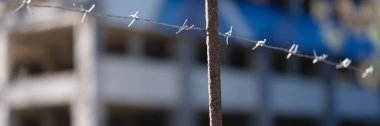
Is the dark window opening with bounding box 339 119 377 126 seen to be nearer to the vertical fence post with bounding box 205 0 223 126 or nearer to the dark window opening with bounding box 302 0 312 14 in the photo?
the dark window opening with bounding box 302 0 312 14

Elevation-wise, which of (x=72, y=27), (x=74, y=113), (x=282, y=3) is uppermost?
(x=282, y=3)

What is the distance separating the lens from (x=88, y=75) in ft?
78.6

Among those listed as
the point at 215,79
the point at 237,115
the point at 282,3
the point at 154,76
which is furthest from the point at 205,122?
the point at 215,79

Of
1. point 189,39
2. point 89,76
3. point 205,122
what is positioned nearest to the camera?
point 89,76

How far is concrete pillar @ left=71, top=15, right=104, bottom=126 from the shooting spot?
77.9ft

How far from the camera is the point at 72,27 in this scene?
2478cm

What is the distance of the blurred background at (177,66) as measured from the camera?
24.2 m

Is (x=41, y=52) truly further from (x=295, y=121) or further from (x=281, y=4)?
(x=295, y=121)

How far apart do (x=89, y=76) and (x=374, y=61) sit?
38.7 feet

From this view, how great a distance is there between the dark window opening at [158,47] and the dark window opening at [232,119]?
223 cm

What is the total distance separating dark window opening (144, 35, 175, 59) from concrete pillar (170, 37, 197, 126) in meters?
0.32

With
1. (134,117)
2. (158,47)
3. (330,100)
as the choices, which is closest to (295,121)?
(330,100)

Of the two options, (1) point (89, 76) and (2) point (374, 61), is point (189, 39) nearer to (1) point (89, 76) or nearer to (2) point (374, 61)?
(1) point (89, 76)

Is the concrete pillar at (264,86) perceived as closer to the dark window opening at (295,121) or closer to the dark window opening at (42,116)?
the dark window opening at (295,121)
